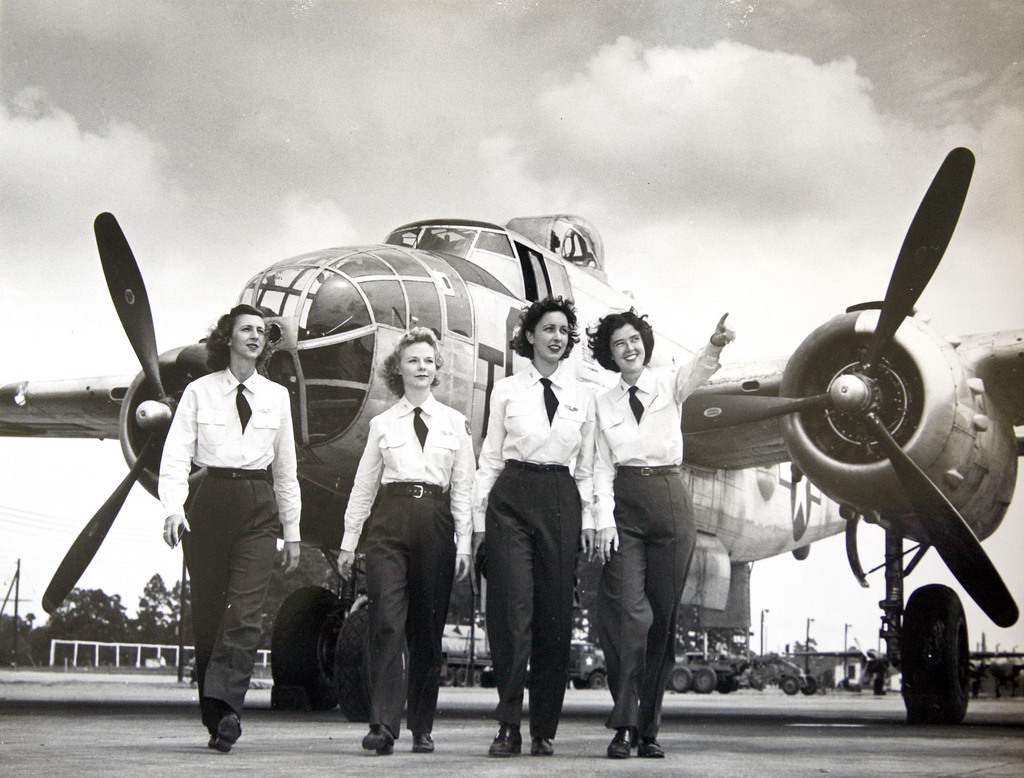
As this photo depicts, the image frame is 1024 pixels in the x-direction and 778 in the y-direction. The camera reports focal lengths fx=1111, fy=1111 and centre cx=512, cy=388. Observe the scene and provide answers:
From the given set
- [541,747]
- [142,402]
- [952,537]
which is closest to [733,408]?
[952,537]

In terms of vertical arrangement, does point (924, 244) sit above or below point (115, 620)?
above

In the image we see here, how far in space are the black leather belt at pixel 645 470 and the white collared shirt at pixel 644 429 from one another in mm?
17

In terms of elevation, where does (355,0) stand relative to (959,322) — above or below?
above

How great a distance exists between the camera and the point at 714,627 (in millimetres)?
12492

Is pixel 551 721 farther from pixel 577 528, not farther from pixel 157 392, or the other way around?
pixel 157 392

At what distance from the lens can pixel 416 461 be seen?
573cm

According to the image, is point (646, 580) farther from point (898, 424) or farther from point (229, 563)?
point (898, 424)

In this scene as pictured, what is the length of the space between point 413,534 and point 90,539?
13.7 ft

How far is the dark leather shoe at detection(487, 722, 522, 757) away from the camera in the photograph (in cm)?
537

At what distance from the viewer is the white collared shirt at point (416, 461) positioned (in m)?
5.75

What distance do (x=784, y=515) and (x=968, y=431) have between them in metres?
5.41

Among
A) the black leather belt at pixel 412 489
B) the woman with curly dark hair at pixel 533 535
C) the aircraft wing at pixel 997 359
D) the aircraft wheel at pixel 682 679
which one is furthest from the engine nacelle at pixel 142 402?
the aircraft wheel at pixel 682 679

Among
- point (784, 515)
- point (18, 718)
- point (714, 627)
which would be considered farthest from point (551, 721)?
point (784, 515)

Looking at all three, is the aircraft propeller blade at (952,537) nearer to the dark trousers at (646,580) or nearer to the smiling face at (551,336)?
the dark trousers at (646,580)
